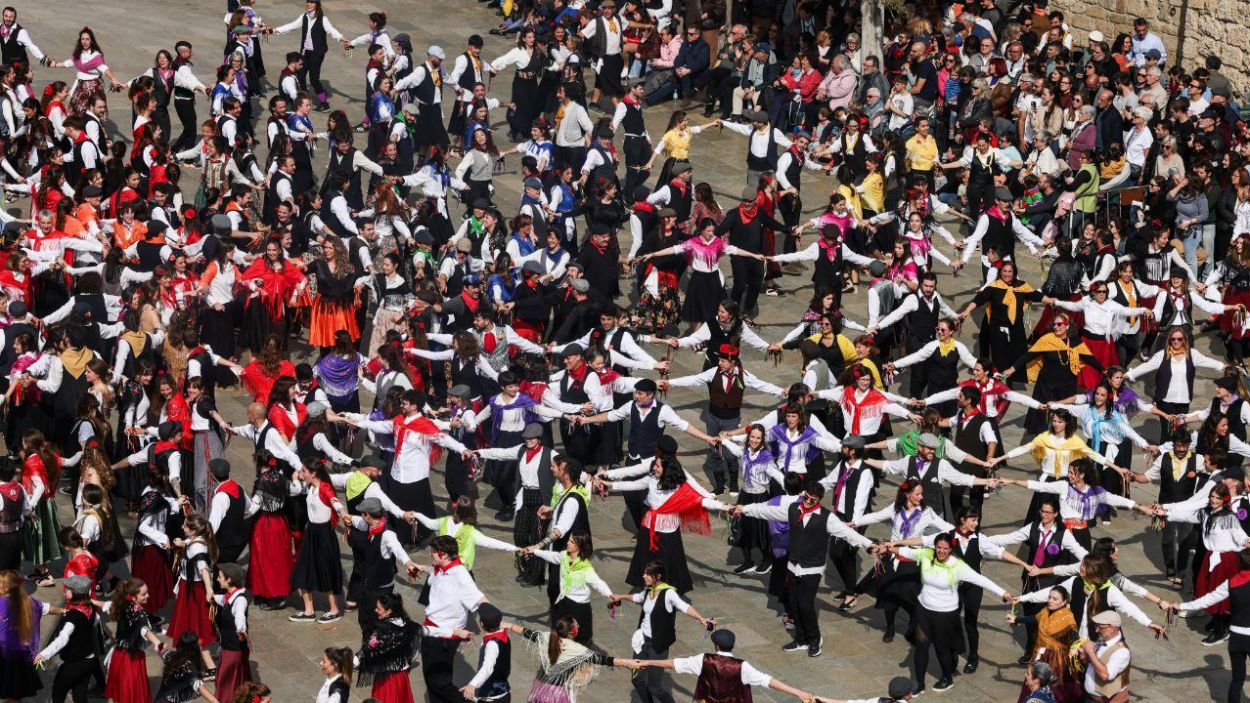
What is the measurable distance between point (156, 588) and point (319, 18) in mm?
12528

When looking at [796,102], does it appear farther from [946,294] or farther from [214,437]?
[214,437]

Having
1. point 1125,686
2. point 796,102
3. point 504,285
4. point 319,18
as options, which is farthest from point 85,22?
point 1125,686

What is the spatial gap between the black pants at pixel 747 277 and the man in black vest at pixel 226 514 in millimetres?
6967

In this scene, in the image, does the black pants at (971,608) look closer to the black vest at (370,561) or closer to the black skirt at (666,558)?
the black skirt at (666,558)

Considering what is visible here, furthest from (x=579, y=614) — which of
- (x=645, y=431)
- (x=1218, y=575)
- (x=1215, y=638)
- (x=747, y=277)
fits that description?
(x=747, y=277)

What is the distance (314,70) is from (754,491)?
12.6 meters

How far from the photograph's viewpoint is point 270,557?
1733 centimetres

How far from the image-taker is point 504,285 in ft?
69.1

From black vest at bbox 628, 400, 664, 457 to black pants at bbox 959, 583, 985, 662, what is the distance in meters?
2.97

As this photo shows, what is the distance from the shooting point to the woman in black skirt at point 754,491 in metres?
17.8

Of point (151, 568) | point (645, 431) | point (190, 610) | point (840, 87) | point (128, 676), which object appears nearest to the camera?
point (128, 676)

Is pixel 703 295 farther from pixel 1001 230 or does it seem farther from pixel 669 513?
pixel 669 513

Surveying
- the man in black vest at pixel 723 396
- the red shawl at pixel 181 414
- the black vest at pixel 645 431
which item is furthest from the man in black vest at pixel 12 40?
the black vest at pixel 645 431

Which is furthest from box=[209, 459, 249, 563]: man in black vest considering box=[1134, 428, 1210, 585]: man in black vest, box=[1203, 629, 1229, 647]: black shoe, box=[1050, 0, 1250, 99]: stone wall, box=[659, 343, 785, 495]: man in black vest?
box=[1050, 0, 1250, 99]: stone wall
